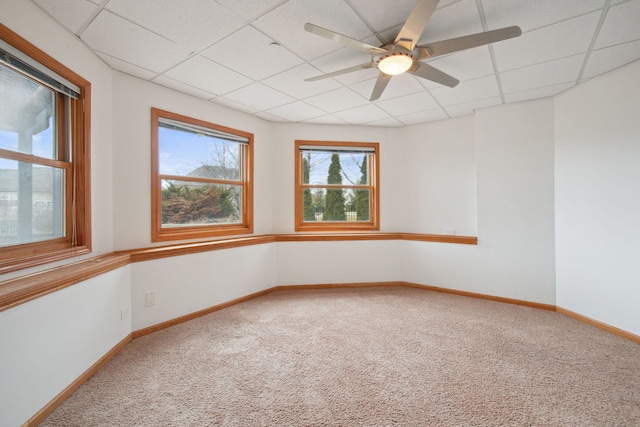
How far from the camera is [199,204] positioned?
11.7ft

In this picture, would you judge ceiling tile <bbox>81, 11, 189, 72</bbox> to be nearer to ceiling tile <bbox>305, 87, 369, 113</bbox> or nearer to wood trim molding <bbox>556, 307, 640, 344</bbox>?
ceiling tile <bbox>305, 87, 369, 113</bbox>

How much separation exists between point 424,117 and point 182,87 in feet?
10.6

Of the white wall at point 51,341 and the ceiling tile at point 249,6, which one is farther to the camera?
the ceiling tile at point 249,6

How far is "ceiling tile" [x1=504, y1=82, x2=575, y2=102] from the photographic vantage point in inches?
122

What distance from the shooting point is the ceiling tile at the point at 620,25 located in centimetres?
186

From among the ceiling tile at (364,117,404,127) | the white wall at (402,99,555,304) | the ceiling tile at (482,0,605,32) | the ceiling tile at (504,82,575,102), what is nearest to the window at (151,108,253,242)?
the ceiling tile at (364,117,404,127)

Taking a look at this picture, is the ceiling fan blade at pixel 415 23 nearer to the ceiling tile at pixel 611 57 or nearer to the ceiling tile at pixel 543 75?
the ceiling tile at pixel 543 75

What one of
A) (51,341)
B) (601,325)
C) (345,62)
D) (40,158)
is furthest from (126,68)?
(601,325)

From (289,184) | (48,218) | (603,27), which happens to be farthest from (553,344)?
(48,218)

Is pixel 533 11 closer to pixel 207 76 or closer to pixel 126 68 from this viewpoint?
pixel 207 76

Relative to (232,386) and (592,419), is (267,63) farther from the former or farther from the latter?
(592,419)

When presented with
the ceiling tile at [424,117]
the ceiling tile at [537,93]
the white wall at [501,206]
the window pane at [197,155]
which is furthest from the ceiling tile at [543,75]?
the window pane at [197,155]

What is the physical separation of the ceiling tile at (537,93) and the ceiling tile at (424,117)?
0.80 meters

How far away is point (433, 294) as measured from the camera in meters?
4.04
